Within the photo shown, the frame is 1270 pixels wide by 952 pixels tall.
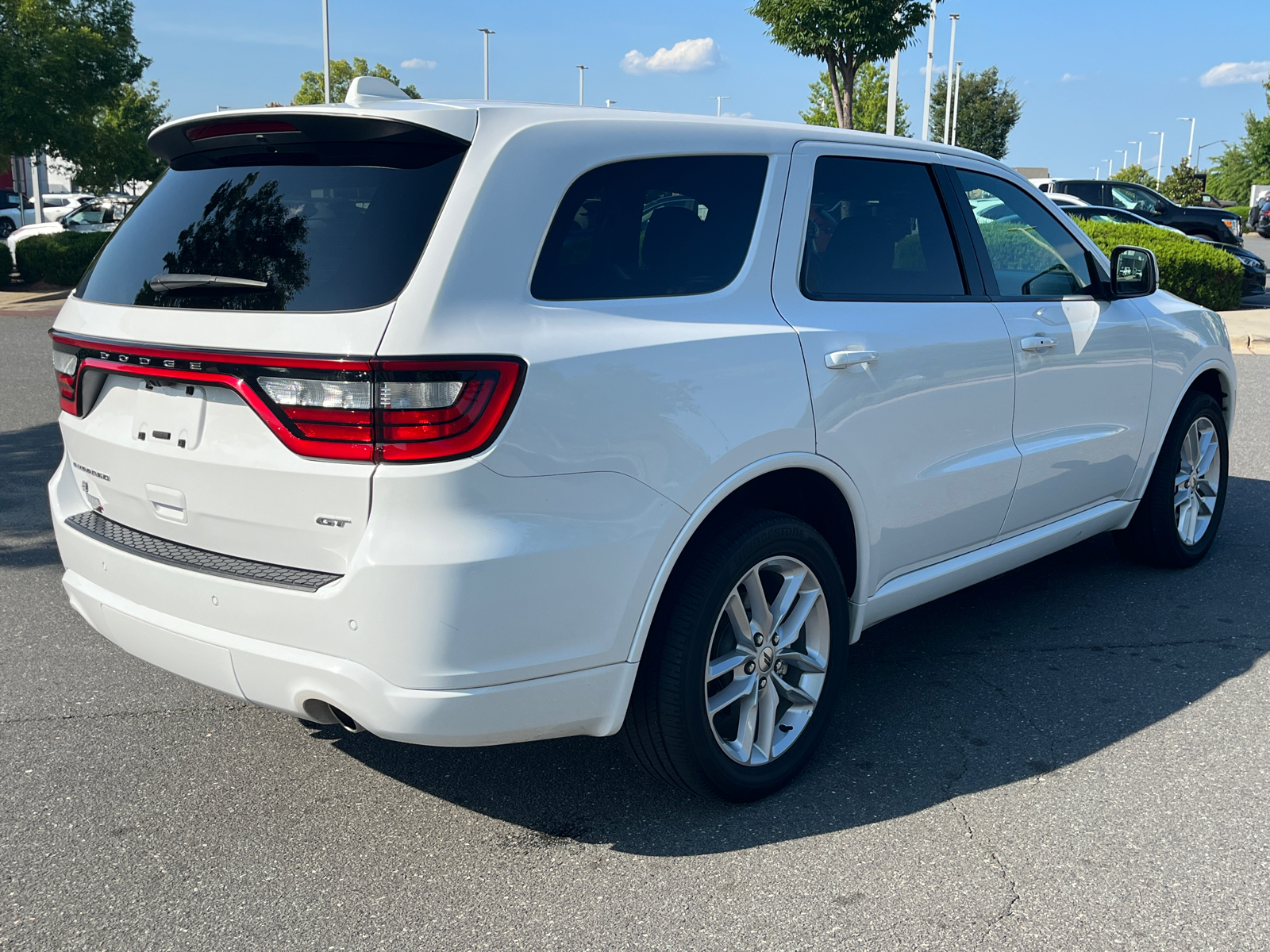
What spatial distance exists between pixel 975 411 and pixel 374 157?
83.8 inches

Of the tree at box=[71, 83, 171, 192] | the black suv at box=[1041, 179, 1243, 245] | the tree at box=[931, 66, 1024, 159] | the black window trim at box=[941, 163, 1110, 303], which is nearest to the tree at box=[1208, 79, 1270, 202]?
the tree at box=[931, 66, 1024, 159]

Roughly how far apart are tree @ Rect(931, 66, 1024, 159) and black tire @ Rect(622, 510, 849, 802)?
6831cm

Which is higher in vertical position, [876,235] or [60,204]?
[60,204]

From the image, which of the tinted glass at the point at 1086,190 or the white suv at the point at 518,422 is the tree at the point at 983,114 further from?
the white suv at the point at 518,422

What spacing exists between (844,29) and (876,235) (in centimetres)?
2034

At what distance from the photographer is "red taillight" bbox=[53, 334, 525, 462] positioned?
2408 mm

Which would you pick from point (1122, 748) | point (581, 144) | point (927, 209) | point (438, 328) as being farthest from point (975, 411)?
point (438, 328)

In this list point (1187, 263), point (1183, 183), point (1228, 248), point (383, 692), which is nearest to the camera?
point (383, 692)

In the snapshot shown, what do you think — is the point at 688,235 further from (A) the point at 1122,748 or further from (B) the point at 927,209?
(A) the point at 1122,748

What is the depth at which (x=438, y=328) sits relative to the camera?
7.96 ft

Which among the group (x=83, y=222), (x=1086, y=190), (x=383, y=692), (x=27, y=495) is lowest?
(x=27, y=495)

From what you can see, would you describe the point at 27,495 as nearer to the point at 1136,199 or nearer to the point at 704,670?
the point at 704,670

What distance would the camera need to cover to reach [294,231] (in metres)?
2.68

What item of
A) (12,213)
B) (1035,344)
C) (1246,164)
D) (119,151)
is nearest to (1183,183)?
(1246,164)
